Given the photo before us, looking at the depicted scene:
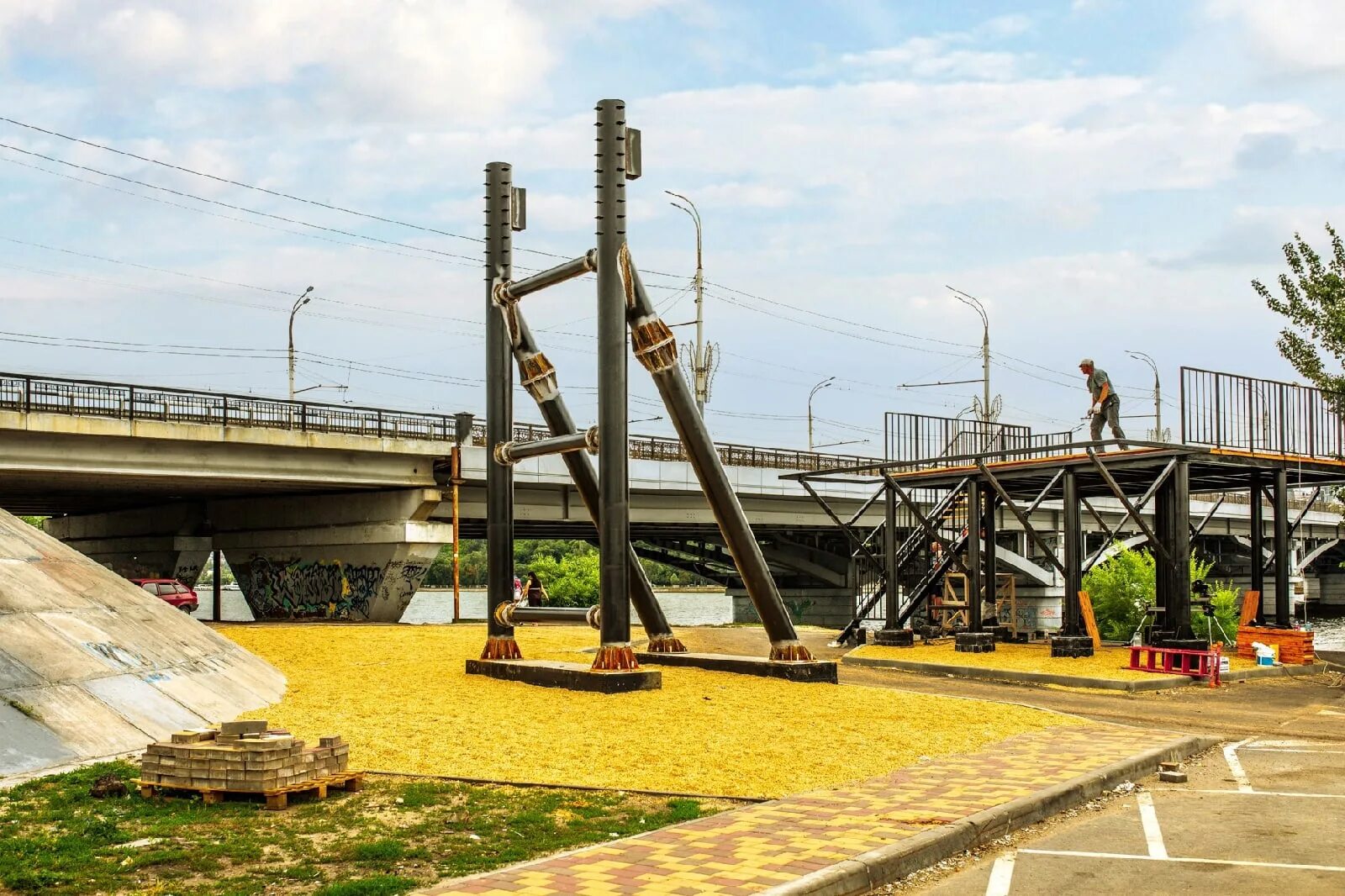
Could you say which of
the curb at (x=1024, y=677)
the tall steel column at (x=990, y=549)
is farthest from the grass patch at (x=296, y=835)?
the tall steel column at (x=990, y=549)

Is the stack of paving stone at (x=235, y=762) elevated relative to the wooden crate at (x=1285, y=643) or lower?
elevated

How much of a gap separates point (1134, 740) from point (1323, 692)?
936 cm

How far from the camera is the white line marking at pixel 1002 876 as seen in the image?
744 centimetres

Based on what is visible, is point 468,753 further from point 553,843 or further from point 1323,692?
point 1323,692

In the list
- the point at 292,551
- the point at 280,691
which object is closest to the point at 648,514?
the point at 292,551

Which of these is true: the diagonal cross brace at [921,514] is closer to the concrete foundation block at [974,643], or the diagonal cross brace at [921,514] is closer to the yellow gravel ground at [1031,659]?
the yellow gravel ground at [1031,659]

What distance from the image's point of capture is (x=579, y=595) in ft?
333

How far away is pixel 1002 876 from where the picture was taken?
7.81 metres

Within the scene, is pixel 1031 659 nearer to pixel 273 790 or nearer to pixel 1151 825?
pixel 1151 825

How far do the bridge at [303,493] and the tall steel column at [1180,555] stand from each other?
775cm

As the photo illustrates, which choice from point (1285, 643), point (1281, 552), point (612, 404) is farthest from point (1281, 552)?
point (612, 404)

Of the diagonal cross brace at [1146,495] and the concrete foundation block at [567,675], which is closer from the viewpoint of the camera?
the concrete foundation block at [567,675]

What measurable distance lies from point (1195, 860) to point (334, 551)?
38.0m

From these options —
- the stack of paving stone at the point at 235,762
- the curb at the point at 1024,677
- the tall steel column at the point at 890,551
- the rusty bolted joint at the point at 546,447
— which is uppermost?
the rusty bolted joint at the point at 546,447
